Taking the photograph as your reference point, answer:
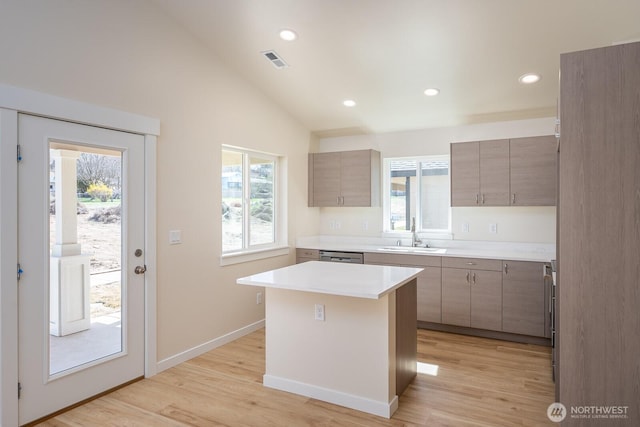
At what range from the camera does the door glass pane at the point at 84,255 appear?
2.62m

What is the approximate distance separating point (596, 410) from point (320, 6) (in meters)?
3.02

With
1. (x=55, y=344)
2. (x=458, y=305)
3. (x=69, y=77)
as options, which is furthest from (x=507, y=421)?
(x=69, y=77)

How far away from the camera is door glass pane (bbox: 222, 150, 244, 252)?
4211 millimetres

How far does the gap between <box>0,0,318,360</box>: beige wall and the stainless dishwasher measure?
72 centimetres

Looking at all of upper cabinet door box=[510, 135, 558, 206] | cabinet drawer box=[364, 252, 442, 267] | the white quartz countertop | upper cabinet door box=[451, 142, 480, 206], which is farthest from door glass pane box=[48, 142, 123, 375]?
upper cabinet door box=[510, 135, 558, 206]

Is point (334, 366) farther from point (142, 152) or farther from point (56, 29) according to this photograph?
point (56, 29)

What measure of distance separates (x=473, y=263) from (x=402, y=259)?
2.51ft

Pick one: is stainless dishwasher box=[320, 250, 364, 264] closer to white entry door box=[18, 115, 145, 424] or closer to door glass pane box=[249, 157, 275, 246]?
door glass pane box=[249, 157, 275, 246]

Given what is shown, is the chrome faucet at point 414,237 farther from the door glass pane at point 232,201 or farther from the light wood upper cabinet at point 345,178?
the door glass pane at point 232,201

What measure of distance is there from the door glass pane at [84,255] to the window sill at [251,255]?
1.18 m

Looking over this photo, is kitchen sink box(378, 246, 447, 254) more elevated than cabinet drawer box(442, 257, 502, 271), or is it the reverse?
kitchen sink box(378, 246, 447, 254)

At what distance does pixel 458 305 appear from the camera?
4211mm

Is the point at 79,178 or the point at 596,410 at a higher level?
the point at 79,178

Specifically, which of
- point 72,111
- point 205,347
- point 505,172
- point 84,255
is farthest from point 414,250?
point 72,111
